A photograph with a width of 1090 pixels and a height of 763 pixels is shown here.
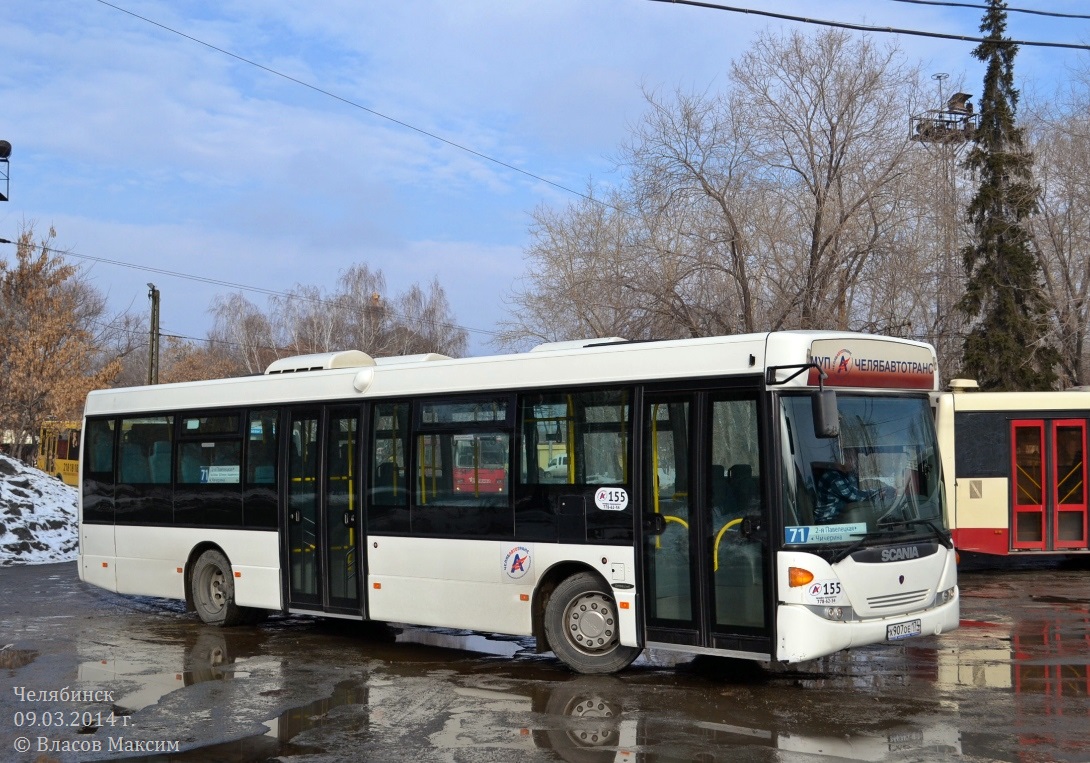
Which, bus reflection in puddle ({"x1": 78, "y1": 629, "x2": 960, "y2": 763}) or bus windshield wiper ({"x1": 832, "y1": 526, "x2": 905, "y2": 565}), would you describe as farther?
bus windshield wiper ({"x1": 832, "y1": 526, "x2": 905, "y2": 565})

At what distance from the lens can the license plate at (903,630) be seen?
349 inches

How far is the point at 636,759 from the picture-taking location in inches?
285

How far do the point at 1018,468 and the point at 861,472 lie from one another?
Result: 1044cm

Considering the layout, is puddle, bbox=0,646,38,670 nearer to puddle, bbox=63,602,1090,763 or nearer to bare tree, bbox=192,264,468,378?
puddle, bbox=63,602,1090,763

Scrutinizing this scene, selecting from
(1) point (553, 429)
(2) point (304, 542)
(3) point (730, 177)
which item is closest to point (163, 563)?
(2) point (304, 542)

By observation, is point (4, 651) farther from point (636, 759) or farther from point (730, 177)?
point (730, 177)

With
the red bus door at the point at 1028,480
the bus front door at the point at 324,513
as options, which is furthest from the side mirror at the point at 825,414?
the red bus door at the point at 1028,480

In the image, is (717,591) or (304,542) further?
(304,542)

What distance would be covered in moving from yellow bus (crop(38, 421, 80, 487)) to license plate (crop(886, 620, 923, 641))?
45282 millimetres

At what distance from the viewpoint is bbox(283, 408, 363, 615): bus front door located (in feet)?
39.2

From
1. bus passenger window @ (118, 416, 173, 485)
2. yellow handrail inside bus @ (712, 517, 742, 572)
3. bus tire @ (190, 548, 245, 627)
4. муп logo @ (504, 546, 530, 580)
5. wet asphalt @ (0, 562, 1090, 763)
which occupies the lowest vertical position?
wet asphalt @ (0, 562, 1090, 763)

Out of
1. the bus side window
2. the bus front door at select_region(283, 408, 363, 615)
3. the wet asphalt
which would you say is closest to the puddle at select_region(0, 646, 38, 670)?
the wet asphalt

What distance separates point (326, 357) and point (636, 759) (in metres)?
7.50

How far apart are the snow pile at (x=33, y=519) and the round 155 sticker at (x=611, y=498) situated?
15.4 meters
